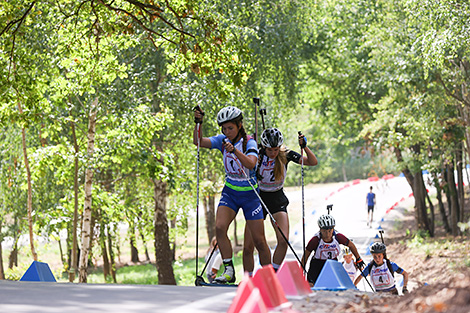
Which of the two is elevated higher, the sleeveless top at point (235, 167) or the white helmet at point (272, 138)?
the white helmet at point (272, 138)

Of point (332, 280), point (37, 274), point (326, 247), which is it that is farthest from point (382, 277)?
point (37, 274)

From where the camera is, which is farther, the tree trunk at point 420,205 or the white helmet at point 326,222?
the tree trunk at point 420,205

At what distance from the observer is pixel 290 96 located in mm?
22203

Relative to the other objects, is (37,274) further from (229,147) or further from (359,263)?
(359,263)

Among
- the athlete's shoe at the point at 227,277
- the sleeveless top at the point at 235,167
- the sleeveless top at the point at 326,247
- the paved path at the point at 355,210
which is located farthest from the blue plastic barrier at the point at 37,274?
the paved path at the point at 355,210

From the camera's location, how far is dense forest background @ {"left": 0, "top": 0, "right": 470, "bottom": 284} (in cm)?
1286

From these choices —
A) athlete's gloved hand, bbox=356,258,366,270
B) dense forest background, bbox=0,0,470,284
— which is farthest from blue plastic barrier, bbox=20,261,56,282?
athlete's gloved hand, bbox=356,258,366,270

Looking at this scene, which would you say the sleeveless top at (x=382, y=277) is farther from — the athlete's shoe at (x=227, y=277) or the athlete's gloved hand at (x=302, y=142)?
the athlete's shoe at (x=227, y=277)

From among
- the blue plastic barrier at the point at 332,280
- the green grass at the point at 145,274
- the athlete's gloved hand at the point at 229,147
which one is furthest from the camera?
the green grass at the point at 145,274

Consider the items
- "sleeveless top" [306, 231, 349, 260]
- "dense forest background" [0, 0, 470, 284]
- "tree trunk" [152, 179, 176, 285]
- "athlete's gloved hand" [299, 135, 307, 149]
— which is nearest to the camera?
"athlete's gloved hand" [299, 135, 307, 149]

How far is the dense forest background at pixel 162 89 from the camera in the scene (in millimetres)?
12859

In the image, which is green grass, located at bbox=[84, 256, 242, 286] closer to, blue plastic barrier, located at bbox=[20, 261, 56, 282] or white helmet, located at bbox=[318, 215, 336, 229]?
white helmet, located at bbox=[318, 215, 336, 229]

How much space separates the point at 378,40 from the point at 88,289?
A: 1804cm

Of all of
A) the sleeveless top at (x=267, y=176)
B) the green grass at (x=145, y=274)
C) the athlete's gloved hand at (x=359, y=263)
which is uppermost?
the sleeveless top at (x=267, y=176)
